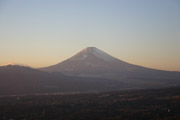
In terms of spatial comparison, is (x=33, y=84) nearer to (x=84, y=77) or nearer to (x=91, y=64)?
(x=84, y=77)

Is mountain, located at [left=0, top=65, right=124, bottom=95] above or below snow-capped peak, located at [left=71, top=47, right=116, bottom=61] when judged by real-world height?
below

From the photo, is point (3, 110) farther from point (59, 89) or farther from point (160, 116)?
point (59, 89)

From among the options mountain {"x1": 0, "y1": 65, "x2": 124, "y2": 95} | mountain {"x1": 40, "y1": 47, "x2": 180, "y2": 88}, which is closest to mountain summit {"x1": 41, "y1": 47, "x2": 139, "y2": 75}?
mountain {"x1": 40, "y1": 47, "x2": 180, "y2": 88}

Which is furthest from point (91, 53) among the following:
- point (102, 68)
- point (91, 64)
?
point (102, 68)

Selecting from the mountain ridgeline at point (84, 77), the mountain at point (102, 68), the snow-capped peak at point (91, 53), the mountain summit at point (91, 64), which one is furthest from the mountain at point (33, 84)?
the snow-capped peak at point (91, 53)

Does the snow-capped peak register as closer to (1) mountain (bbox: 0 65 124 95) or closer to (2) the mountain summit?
(2) the mountain summit

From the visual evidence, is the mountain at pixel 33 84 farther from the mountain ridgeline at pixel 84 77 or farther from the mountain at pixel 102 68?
the mountain at pixel 102 68

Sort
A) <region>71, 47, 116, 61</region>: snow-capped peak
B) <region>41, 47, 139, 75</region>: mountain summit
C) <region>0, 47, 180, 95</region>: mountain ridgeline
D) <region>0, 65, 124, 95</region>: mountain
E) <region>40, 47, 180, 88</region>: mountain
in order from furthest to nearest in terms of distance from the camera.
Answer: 1. <region>71, 47, 116, 61</region>: snow-capped peak
2. <region>41, 47, 139, 75</region>: mountain summit
3. <region>40, 47, 180, 88</region>: mountain
4. <region>0, 47, 180, 95</region>: mountain ridgeline
5. <region>0, 65, 124, 95</region>: mountain

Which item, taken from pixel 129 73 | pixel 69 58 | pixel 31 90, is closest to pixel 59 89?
pixel 31 90
